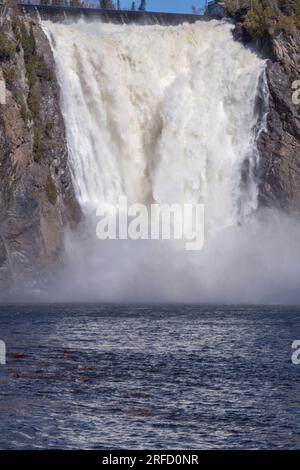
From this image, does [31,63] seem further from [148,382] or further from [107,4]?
[107,4]

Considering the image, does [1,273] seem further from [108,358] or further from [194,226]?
[108,358]

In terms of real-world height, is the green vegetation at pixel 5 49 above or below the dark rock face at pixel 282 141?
above

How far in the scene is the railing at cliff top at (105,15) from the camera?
90.2m

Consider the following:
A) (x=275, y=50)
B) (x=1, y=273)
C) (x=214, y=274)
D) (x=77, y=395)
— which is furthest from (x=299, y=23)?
(x=77, y=395)

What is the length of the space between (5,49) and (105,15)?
52.2 feet

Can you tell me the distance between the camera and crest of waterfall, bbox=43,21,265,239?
85.9 meters

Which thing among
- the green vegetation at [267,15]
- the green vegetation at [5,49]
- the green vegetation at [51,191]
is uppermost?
the green vegetation at [267,15]

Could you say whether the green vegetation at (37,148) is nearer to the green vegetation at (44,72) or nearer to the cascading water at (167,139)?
the cascading water at (167,139)

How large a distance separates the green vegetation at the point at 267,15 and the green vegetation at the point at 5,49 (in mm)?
22243

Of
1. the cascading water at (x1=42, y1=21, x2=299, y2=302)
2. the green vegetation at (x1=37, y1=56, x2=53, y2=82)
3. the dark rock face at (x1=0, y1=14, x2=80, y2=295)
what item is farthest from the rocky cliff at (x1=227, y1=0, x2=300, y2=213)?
the green vegetation at (x1=37, y1=56, x2=53, y2=82)

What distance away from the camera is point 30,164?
79.9 metres

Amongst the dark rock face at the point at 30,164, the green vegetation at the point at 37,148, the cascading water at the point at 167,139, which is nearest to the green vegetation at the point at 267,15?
the cascading water at the point at 167,139

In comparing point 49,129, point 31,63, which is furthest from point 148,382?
point 31,63

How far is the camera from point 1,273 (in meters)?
74.9
